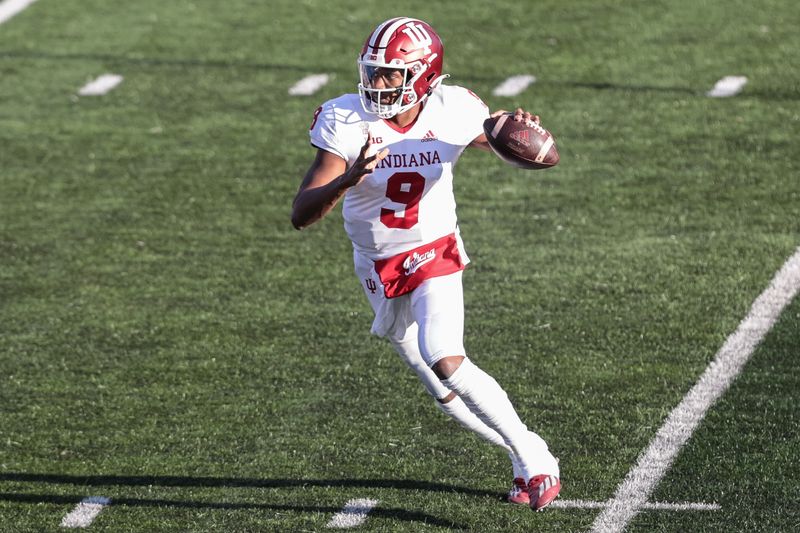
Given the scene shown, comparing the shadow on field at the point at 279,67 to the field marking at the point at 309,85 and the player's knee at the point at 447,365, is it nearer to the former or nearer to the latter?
the field marking at the point at 309,85

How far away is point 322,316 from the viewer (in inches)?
305

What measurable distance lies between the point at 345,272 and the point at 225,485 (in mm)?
2635

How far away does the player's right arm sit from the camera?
16.2ft

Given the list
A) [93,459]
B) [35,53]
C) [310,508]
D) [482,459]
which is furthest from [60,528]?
[35,53]

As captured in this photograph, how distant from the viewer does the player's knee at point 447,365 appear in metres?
5.33

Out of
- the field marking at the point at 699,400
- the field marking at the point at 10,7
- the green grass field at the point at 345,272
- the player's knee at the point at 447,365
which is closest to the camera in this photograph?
the player's knee at the point at 447,365

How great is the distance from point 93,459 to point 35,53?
7109mm

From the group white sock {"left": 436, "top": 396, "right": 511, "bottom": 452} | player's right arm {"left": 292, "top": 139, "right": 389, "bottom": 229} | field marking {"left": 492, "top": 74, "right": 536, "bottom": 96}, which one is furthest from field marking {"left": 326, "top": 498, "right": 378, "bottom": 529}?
field marking {"left": 492, "top": 74, "right": 536, "bottom": 96}

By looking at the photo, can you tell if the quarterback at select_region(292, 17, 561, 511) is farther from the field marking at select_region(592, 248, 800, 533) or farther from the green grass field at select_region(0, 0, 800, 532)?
the green grass field at select_region(0, 0, 800, 532)

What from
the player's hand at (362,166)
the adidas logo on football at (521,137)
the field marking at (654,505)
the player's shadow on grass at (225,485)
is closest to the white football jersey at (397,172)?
the adidas logo on football at (521,137)

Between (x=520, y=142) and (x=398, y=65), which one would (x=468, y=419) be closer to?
(x=520, y=142)

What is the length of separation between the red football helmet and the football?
1.08 feet

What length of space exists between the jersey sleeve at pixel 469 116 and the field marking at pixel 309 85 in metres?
5.69

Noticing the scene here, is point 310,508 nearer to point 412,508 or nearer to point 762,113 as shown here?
point 412,508
